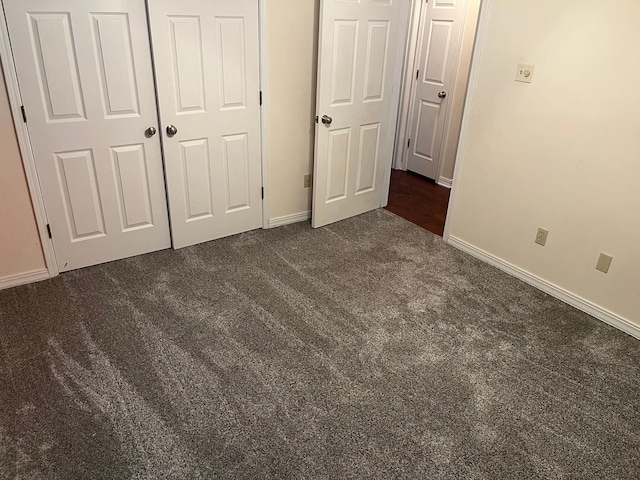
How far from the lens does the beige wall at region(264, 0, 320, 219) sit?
127 inches

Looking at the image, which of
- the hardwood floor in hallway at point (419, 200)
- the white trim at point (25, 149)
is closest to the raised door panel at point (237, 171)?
the white trim at point (25, 149)

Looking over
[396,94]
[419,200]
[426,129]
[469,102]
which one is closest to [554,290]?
[469,102]

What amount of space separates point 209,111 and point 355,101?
1121mm

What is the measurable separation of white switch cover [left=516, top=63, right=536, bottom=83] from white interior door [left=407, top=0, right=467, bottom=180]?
1.63m

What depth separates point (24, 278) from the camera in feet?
9.59

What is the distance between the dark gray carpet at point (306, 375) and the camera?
1.88 metres

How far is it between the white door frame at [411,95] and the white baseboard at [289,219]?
1739mm

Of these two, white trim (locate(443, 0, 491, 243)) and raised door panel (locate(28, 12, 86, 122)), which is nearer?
raised door panel (locate(28, 12, 86, 122))

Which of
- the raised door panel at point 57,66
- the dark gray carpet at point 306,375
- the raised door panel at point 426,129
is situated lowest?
the dark gray carpet at point 306,375

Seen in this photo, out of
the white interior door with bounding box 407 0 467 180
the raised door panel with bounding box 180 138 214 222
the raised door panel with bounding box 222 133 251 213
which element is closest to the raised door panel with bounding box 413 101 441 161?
the white interior door with bounding box 407 0 467 180

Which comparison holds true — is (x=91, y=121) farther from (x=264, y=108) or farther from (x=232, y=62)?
(x=264, y=108)

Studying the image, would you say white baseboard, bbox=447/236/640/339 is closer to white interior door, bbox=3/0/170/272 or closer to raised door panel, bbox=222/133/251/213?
raised door panel, bbox=222/133/251/213

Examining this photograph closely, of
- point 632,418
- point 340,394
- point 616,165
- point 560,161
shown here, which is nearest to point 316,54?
point 560,161

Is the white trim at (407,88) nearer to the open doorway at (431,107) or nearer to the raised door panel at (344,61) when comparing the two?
the open doorway at (431,107)
